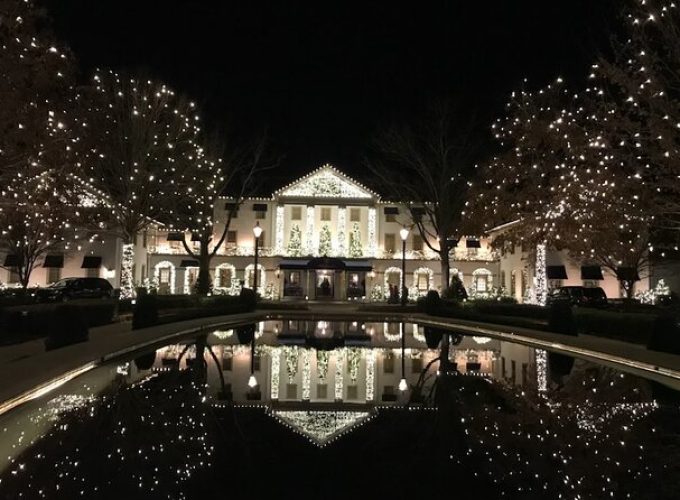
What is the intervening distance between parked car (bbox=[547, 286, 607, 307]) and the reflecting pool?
68.9 feet

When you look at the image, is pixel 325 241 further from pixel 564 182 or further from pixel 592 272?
pixel 564 182

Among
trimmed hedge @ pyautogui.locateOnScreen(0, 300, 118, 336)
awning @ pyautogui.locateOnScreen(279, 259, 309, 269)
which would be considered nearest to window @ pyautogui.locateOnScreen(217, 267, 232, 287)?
awning @ pyautogui.locateOnScreen(279, 259, 309, 269)

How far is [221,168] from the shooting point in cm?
4103

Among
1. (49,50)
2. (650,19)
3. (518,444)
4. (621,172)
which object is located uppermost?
(650,19)

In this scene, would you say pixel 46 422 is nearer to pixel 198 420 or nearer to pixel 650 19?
pixel 198 420

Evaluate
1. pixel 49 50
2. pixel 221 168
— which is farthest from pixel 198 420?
pixel 221 168

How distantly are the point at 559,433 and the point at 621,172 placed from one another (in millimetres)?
14678

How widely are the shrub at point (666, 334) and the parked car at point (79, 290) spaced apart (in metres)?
27.7

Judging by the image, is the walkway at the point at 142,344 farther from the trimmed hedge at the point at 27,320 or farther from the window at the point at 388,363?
the window at the point at 388,363

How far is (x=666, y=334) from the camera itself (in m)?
17.3

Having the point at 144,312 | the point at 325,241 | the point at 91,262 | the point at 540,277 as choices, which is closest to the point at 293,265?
the point at 325,241

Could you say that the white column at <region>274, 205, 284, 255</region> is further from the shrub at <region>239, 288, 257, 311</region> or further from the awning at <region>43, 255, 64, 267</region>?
the awning at <region>43, 255, 64, 267</region>

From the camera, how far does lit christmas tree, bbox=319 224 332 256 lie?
52625 millimetres

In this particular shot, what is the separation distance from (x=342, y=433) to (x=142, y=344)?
11.7 meters
